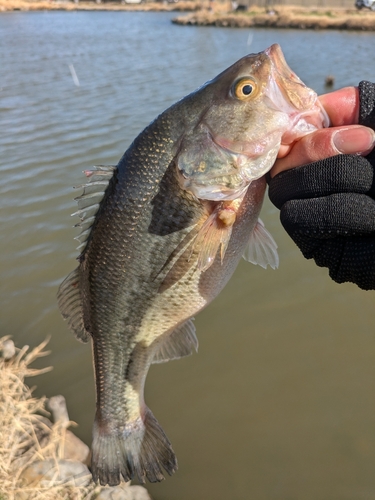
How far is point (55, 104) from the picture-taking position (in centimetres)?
1148

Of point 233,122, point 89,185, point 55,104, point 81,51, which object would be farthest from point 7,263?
point 81,51

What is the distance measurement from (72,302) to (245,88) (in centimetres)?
149

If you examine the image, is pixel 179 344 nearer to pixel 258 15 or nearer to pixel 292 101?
pixel 292 101

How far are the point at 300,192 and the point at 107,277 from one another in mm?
1083

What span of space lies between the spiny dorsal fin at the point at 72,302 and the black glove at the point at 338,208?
48.2 inches

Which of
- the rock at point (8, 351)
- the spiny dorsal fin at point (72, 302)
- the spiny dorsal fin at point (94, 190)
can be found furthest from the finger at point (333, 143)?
the rock at point (8, 351)

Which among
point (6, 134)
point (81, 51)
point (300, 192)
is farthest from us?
point (81, 51)

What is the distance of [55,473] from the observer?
2877 millimetres

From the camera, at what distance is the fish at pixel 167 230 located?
5.90 ft

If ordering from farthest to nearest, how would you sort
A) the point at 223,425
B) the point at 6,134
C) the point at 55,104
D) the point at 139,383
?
the point at 55,104 → the point at 6,134 → the point at 223,425 → the point at 139,383

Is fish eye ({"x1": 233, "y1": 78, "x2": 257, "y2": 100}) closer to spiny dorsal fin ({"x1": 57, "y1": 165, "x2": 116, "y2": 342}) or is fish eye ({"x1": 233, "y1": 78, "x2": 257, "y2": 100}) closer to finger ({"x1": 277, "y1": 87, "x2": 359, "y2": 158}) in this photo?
finger ({"x1": 277, "y1": 87, "x2": 359, "y2": 158})

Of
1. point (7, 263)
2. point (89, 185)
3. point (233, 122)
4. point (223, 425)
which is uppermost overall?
point (233, 122)

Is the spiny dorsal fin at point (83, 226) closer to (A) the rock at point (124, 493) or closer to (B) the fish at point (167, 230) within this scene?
(B) the fish at point (167, 230)

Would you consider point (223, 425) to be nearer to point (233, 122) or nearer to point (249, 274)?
point (249, 274)
